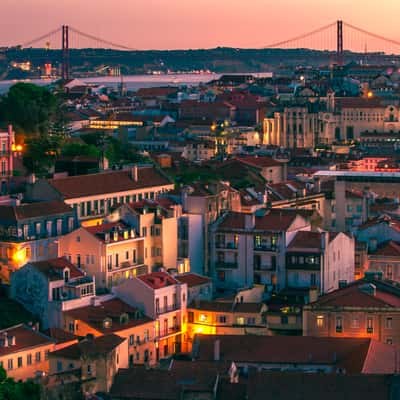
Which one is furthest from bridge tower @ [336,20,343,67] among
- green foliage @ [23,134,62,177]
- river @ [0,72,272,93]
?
green foliage @ [23,134,62,177]

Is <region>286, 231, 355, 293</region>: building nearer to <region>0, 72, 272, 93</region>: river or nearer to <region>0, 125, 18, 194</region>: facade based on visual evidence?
<region>0, 125, 18, 194</region>: facade

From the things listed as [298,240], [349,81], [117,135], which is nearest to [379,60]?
[349,81]

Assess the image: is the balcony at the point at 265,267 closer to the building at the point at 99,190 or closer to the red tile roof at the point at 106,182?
the building at the point at 99,190

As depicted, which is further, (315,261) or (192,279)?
(315,261)

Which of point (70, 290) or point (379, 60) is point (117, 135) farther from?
point (379, 60)

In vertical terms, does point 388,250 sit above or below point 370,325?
above

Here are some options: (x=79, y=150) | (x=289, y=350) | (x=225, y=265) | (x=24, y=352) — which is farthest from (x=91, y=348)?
(x=79, y=150)

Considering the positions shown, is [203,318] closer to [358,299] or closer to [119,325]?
[119,325]
